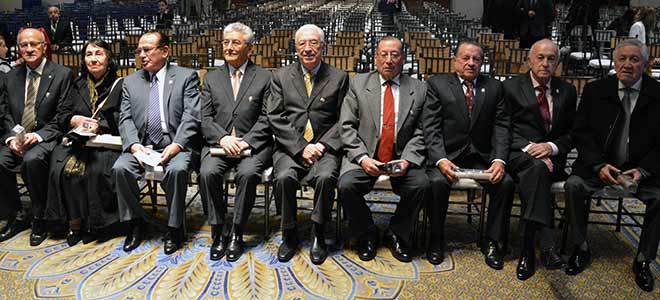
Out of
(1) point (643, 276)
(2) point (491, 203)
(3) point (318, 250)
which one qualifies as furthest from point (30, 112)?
(1) point (643, 276)

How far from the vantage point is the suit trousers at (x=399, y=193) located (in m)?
3.65

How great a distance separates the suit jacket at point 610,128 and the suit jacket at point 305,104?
156 cm

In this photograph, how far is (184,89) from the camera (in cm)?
412

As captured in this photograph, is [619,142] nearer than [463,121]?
Yes

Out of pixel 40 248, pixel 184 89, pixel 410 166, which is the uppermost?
pixel 184 89

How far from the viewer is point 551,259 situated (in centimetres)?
364

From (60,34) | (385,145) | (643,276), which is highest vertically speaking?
(60,34)

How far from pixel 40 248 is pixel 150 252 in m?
0.76

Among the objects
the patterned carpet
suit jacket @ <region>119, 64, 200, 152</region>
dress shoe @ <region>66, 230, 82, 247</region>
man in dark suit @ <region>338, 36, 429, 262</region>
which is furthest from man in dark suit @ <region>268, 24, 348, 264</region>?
dress shoe @ <region>66, 230, 82, 247</region>

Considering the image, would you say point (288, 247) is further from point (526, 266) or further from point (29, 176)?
point (29, 176)

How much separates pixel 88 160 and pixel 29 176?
1.33 feet

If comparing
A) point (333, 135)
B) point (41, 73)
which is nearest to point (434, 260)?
point (333, 135)

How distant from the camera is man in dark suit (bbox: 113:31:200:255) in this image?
12.7 feet

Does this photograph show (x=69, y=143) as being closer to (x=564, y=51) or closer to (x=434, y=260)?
(x=434, y=260)
